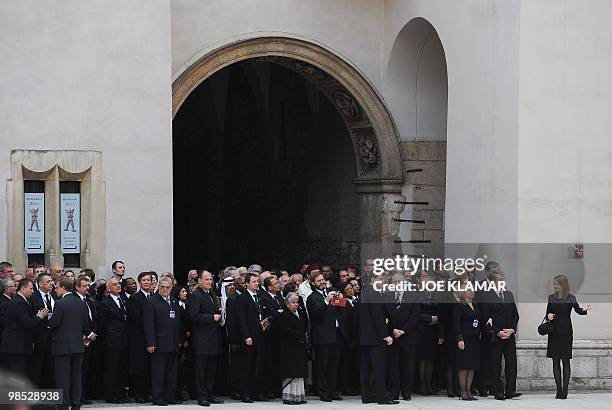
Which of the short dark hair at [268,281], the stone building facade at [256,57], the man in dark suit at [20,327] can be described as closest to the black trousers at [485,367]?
the stone building facade at [256,57]

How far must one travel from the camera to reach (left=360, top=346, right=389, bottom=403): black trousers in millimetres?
12578

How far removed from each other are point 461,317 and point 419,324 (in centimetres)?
49

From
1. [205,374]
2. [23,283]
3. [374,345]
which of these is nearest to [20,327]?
[23,283]

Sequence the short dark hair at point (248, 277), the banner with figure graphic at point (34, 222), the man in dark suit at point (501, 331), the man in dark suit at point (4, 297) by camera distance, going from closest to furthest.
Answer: the man in dark suit at point (4, 297) < the short dark hair at point (248, 277) < the man in dark suit at point (501, 331) < the banner with figure graphic at point (34, 222)

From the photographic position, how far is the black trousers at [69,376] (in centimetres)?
1090

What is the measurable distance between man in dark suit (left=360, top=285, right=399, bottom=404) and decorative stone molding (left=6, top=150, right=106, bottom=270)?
12.0 feet

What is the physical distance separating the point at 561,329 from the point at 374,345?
7.31ft

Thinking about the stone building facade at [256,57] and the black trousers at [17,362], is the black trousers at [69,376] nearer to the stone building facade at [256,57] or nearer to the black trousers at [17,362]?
the black trousers at [17,362]

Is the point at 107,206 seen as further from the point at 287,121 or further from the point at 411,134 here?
the point at 287,121

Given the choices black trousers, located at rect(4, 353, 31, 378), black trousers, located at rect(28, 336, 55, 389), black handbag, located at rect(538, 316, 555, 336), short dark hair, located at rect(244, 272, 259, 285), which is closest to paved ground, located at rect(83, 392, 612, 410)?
black trousers, located at rect(28, 336, 55, 389)

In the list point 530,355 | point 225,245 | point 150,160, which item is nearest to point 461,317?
point 530,355

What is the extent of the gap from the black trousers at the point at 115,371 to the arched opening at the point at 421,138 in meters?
6.06

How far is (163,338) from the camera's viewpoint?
39.6 feet

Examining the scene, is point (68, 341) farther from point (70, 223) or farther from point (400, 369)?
point (400, 369)
